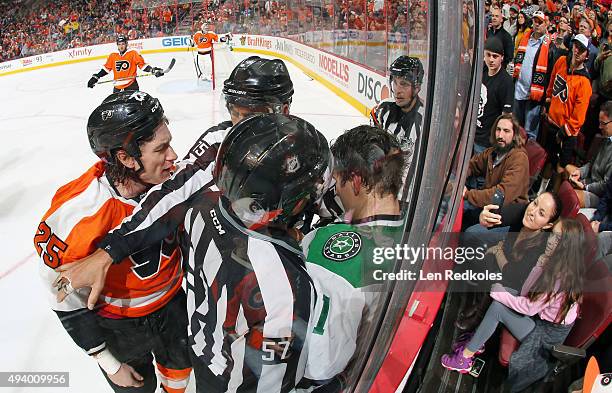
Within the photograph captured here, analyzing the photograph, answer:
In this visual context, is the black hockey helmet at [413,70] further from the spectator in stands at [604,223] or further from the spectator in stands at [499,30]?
the spectator in stands at [499,30]

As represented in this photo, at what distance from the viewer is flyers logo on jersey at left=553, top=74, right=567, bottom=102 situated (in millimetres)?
3193

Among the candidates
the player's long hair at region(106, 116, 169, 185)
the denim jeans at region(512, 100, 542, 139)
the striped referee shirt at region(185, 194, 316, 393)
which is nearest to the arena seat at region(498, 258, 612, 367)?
the striped referee shirt at region(185, 194, 316, 393)

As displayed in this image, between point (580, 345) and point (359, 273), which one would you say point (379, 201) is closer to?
point (359, 273)

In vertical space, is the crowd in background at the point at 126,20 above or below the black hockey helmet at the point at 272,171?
above

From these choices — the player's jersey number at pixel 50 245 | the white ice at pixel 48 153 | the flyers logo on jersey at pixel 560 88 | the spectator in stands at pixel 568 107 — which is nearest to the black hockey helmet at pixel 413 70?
the white ice at pixel 48 153

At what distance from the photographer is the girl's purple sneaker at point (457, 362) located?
159 centimetres

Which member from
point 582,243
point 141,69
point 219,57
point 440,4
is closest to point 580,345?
point 582,243

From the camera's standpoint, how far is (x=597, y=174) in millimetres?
2428

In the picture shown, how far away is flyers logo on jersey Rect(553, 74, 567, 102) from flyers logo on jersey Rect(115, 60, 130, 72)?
4011 millimetres

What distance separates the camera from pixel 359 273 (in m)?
0.70

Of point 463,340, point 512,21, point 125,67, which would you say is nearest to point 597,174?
point 463,340

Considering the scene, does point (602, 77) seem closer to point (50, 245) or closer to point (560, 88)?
point (560, 88)

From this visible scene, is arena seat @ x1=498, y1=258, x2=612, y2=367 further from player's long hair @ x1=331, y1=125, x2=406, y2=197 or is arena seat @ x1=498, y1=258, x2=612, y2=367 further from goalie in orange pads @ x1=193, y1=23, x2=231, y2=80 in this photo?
goalie in orange pads @ x1=193, y1=23, x2=231, y2=80

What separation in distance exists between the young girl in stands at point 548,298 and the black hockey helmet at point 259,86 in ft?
3.02
